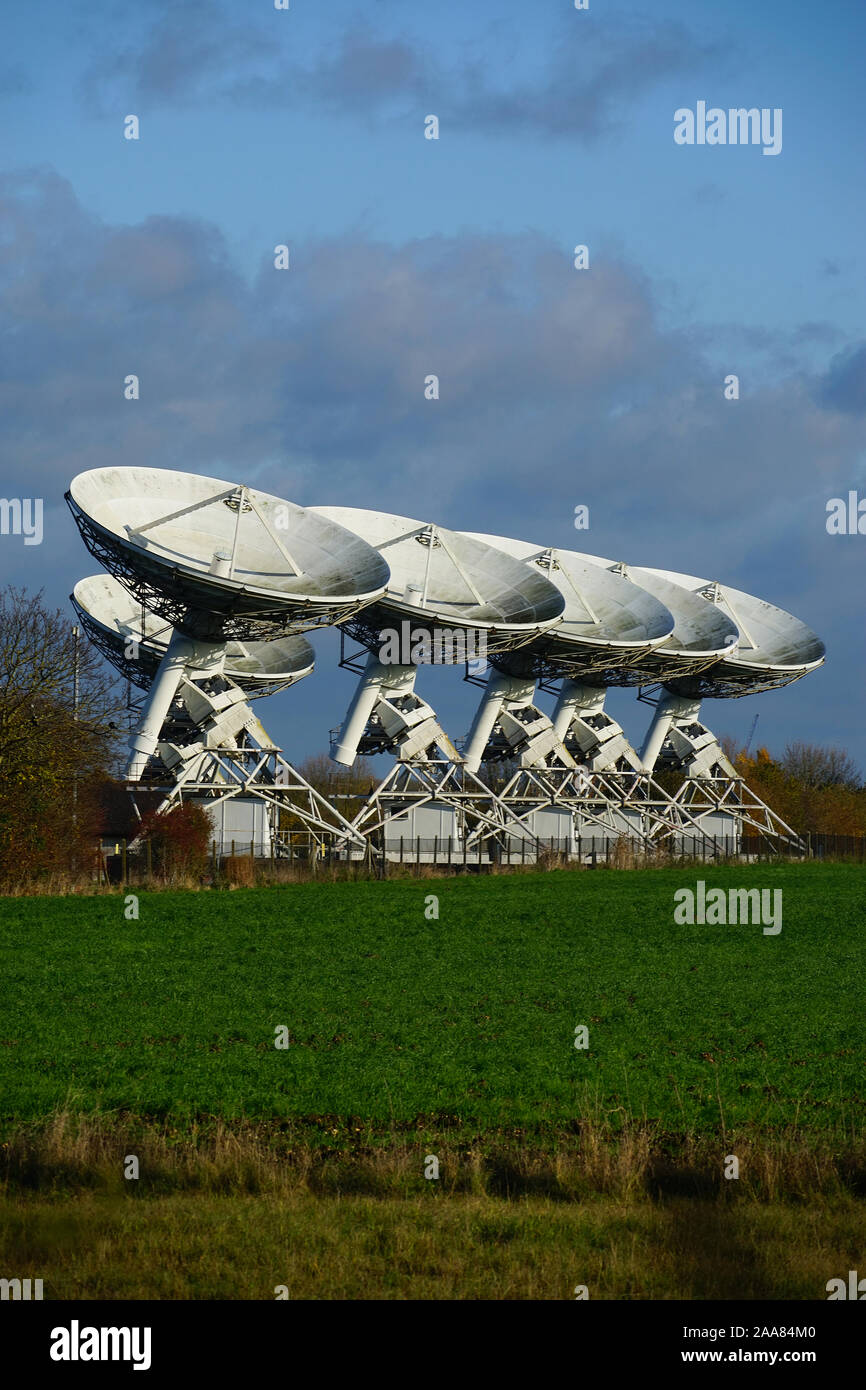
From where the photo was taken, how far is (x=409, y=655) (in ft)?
169

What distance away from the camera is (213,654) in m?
44.6

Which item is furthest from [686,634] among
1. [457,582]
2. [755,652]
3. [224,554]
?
[224,554]

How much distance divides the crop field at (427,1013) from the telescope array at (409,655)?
10.4 m

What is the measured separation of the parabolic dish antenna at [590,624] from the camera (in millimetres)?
58594

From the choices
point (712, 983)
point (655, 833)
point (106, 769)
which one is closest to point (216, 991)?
point (712, 983)

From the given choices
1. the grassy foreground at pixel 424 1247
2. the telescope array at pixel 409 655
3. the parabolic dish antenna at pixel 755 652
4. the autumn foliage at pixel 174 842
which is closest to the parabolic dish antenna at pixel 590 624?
the telescope array at pixel 409 655

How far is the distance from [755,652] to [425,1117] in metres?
60.6

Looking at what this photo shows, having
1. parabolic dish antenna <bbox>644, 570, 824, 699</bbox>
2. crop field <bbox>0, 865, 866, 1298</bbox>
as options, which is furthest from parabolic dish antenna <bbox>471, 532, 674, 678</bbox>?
crop field <bbox>0, 865, 866, 1298</bbox>

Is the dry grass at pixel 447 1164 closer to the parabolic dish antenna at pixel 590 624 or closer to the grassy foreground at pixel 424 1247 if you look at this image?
the grassy foreground at pixel 424 1247

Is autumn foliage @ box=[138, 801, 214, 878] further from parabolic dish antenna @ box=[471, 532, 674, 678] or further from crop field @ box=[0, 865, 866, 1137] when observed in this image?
parabolic dish antenna @ box=[471, 532, 674, 678]

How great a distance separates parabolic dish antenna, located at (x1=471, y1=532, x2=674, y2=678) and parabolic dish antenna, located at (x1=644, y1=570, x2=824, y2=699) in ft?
27.0

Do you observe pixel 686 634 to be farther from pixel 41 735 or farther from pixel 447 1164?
pixel 447 1164

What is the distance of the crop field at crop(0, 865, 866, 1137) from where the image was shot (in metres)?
13.4
